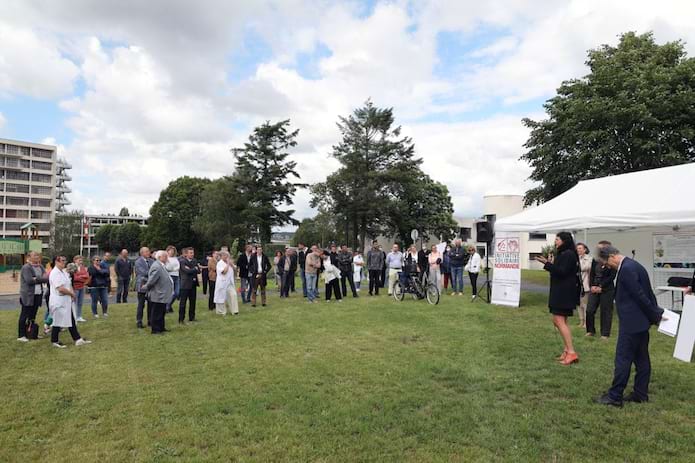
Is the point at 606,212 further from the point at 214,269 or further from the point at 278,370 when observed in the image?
the point at 214,269

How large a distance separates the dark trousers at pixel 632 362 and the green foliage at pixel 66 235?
64659 mm

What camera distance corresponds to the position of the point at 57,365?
277 inches

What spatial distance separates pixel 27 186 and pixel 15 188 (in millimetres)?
1950

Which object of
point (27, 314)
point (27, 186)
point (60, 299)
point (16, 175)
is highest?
point (16, 175)

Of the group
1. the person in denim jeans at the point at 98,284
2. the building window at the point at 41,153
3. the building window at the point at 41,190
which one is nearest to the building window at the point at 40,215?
the building window at the point at 41,190

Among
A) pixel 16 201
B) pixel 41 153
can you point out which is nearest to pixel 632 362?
pixel 16 201

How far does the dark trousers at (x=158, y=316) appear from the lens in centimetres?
945

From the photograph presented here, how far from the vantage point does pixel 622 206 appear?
11180mm

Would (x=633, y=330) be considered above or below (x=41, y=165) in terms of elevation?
below

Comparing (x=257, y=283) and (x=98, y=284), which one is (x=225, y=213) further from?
(x=98, y=284)

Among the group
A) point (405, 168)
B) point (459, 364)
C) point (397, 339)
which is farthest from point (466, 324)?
point (405, 168)

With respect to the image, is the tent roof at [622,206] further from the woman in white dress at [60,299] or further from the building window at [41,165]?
the building window at [41,165]

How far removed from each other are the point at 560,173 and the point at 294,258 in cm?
1553

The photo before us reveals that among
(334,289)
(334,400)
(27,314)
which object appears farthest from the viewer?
(334,289)
